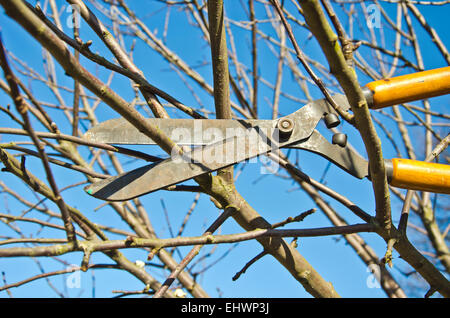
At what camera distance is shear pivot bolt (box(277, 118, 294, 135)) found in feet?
5.75

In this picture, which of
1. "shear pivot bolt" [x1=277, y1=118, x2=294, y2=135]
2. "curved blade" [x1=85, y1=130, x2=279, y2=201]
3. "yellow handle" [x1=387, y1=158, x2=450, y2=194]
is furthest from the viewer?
"shear pivot bolt" [x1=277, y1=118, x2=294, y2=135]

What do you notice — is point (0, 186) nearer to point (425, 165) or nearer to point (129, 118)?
point (129, 118)

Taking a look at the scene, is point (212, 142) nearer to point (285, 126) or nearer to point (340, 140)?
point (285, 126)

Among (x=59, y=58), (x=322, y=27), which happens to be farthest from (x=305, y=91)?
(x=59, y=58)

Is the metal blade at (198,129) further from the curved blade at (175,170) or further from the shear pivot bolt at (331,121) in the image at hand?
the shear pivot bolt at (331,121)

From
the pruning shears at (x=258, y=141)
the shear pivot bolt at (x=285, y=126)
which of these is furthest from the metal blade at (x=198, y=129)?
the shear pivot bolt at (x=285, y=126)

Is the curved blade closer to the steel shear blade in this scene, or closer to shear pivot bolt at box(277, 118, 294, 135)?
the steel shear blade

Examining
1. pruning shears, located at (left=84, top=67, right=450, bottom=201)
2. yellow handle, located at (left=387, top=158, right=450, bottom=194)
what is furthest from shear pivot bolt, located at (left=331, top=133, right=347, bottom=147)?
yellow handle, located at (left=387, top=158, right=450, bottom=194)

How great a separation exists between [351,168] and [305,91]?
2705 millimetres

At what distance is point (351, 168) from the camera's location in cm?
174

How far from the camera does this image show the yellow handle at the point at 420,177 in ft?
5.35

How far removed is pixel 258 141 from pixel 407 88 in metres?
0.63

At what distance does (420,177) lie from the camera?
1.64 meters

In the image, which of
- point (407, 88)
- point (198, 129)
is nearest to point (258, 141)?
point (198, 129)
